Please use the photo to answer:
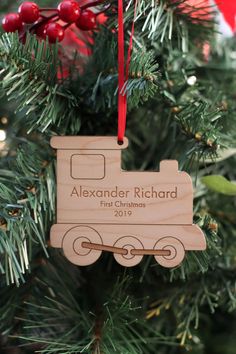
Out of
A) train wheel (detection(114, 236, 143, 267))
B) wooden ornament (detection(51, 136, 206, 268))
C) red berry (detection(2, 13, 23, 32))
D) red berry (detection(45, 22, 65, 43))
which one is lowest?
train wheel (detection(114, 236, 143, 267))

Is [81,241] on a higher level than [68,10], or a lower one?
lower

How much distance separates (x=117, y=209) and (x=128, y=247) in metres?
0.03

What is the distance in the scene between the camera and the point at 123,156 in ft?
1.53

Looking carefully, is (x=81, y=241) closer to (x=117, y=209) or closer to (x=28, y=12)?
(x=117, y=209)

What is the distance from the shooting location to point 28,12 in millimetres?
381

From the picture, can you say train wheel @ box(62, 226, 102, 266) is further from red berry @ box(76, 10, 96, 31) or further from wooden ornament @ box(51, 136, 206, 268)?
red berry @ box(76, 10, 96, 31)

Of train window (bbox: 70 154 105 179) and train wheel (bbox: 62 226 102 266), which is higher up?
train window (bbox: 70 154 105 179)

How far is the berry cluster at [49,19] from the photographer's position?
38cm

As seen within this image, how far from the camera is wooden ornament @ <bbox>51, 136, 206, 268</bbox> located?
365 mm

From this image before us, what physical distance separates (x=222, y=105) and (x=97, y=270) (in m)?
0.19

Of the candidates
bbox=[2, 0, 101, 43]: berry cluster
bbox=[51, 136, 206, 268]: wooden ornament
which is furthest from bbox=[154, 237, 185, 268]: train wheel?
bbox=[2, 0, 101, 43]: berry cluster

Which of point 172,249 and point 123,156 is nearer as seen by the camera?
point 172,249

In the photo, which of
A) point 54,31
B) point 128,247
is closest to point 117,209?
point 128,247

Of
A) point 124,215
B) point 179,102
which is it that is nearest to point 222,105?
point 179,102
